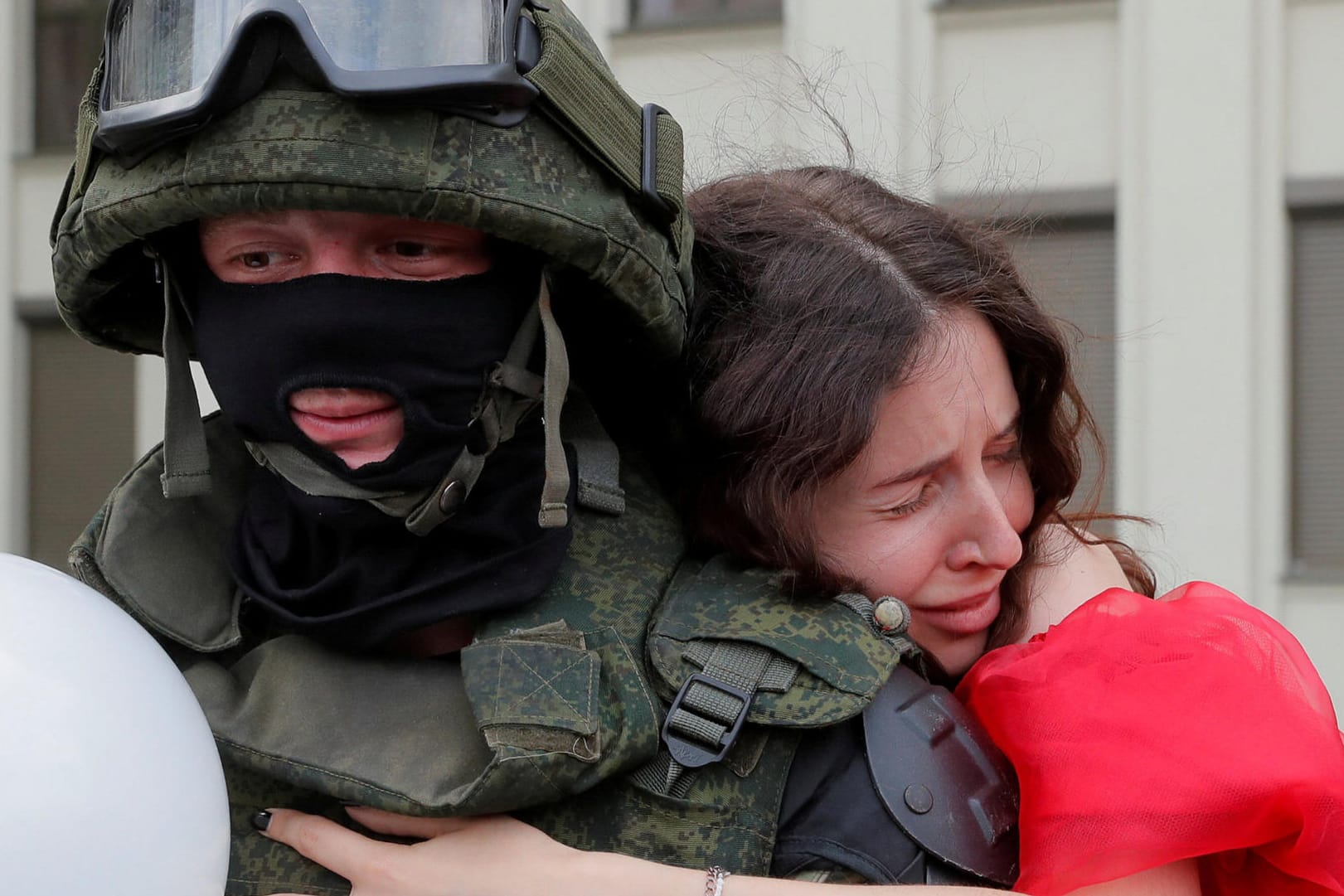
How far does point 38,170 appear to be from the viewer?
25.5ft

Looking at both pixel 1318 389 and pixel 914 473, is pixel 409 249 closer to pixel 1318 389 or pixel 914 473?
pixel 914 473

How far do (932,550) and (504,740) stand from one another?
64 centimetres

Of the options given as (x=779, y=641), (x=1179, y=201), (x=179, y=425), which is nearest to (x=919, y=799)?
(x=779, y=641)

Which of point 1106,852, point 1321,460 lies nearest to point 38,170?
point 1321,460

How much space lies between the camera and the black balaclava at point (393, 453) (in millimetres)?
1646

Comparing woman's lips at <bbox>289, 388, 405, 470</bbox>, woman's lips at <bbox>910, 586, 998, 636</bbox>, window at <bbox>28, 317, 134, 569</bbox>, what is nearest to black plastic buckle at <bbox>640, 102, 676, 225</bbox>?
woman's lips at <bbox>289, 388, 405, 470</bbox>

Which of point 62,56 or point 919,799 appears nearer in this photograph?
point 919,799

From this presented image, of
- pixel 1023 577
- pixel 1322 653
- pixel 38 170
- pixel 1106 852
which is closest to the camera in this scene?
pixel 1106 852

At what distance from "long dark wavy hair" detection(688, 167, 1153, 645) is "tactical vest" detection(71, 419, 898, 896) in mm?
112

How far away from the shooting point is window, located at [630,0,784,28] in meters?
6.78

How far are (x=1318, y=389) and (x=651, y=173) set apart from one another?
5101 mm

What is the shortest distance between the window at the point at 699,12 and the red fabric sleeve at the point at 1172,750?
5.36 m

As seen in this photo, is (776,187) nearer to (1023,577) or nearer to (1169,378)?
(1023,577)

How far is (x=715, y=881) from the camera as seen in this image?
1.58 m
